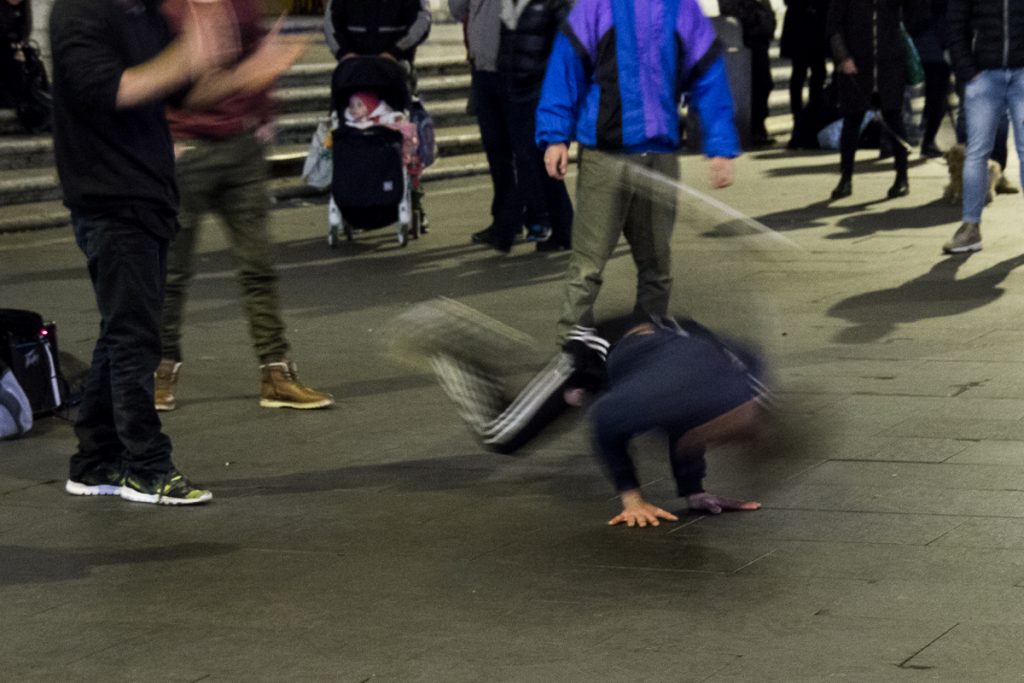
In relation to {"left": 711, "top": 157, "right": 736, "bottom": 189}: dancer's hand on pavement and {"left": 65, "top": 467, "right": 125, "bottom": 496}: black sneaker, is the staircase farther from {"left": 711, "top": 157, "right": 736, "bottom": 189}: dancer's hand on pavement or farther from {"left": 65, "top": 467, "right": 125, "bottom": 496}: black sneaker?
{"left": 711, "top": 157, "right": 736, "bottom": 189}: dancer's hand on pavement

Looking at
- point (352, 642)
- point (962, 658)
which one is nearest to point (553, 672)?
point (352, 642)

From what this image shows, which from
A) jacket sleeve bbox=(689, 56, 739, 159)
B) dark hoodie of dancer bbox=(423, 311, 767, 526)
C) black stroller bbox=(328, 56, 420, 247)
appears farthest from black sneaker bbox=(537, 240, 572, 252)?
dark hoodie of dancer bbox=(423, 311, 767, 526)

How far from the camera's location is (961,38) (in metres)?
10.8

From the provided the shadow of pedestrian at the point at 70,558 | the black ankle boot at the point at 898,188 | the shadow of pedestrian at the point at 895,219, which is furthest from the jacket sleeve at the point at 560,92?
the black ankle boot at the point at 898,188

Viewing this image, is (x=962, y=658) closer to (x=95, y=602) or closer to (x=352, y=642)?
(x=352, y=642)

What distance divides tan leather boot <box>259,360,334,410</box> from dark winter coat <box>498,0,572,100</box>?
4.08 metres

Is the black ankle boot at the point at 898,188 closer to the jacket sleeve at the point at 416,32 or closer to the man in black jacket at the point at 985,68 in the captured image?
the man in black jacket at the point at 985,68

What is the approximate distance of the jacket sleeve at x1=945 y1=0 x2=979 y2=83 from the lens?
422 inches

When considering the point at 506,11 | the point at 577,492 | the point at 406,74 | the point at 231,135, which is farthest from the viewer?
the point at 406,74

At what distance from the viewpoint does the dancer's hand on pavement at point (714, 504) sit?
5724 millimetres

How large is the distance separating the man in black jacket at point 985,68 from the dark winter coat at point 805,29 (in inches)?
258

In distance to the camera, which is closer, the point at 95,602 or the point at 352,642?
the point at 352,642

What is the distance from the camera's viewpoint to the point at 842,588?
4902 mm

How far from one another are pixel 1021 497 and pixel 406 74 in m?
7.28
